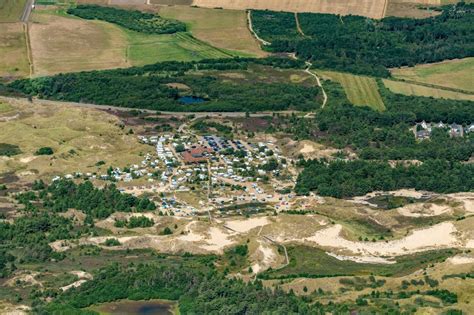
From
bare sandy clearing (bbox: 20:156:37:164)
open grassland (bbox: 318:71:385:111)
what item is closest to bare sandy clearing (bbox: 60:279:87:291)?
bare sandy clearing (bbox: 20:156:37:164)

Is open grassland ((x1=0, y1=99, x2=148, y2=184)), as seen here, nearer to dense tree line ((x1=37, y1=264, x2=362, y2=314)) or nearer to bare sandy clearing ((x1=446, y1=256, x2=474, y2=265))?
dense tree line ((x1=37, y1=264, x2=362, y2=314))

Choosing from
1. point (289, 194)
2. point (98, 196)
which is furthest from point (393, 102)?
point (98, 196)

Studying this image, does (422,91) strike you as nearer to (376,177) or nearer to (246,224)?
(376,177)

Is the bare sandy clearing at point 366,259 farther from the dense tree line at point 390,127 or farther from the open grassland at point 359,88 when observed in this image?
the open grassland at point 359,88

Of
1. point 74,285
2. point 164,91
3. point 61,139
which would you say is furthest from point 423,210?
point 164,91

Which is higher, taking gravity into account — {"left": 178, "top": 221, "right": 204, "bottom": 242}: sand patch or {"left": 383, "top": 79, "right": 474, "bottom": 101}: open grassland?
{"left": 383, "top": 79, "right": 474, "bottom": 101}: open grassland

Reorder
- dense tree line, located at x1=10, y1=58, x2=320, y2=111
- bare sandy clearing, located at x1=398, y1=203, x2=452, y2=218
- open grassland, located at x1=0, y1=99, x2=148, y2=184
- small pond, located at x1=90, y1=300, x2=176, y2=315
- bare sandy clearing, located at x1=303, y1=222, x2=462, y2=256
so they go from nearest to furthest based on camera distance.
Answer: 1. small pond, located at x1=90, y1=300, x2=176, y2=315
2. bare sandy clearing, located at x1=303, y1=222, x2=462, y2=256
3. bare sandy clearing, located at x1=398, y1=203, x2=452, y2=218
4. open grassland, located at x1=0, y1=99, x2=148, y2=184
5. dense tree line, located at x1=10, y1=58, x2=320, y2=111

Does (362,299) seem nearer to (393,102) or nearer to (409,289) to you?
(409,289)
